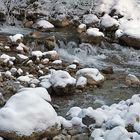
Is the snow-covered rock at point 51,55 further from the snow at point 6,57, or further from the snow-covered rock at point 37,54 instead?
the snow at point 6,57

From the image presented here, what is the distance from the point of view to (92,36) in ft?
42.9

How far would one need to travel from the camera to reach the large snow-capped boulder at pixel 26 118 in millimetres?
5328

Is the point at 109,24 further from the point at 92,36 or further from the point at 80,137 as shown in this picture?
the point at 80,137

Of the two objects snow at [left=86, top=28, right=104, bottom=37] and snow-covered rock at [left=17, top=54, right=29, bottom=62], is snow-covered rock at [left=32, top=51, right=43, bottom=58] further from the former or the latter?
snow at [left=86, top=28, right=104, bottom=37]

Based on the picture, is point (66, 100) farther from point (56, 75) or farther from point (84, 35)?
point (84, 35)

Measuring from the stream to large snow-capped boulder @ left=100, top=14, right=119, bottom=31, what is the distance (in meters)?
1.11

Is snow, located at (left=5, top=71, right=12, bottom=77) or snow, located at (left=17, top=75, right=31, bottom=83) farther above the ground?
snow, located at (left=17, top=75, right=31, bottom=83)

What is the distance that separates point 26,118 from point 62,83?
9.36ft

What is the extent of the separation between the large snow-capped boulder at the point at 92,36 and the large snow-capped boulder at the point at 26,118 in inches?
284

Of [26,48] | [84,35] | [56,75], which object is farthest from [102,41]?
[56,75]

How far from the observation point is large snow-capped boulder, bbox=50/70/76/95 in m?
8.24

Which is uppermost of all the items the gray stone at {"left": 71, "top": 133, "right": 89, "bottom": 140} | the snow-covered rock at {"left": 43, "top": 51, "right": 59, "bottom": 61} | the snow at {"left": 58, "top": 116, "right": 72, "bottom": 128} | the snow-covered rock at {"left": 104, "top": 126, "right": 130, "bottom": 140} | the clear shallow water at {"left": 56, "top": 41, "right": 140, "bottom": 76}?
the snow-covered rock at {"left": 104, "top": 126, "right": 130, "bottom": 140}

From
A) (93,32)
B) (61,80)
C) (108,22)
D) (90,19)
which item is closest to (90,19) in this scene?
(90,19)

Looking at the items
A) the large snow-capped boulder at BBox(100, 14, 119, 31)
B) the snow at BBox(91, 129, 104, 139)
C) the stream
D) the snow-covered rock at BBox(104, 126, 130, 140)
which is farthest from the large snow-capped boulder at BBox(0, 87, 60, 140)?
the large snow-capped boulder at BBox(100, 14, 119, 31)
